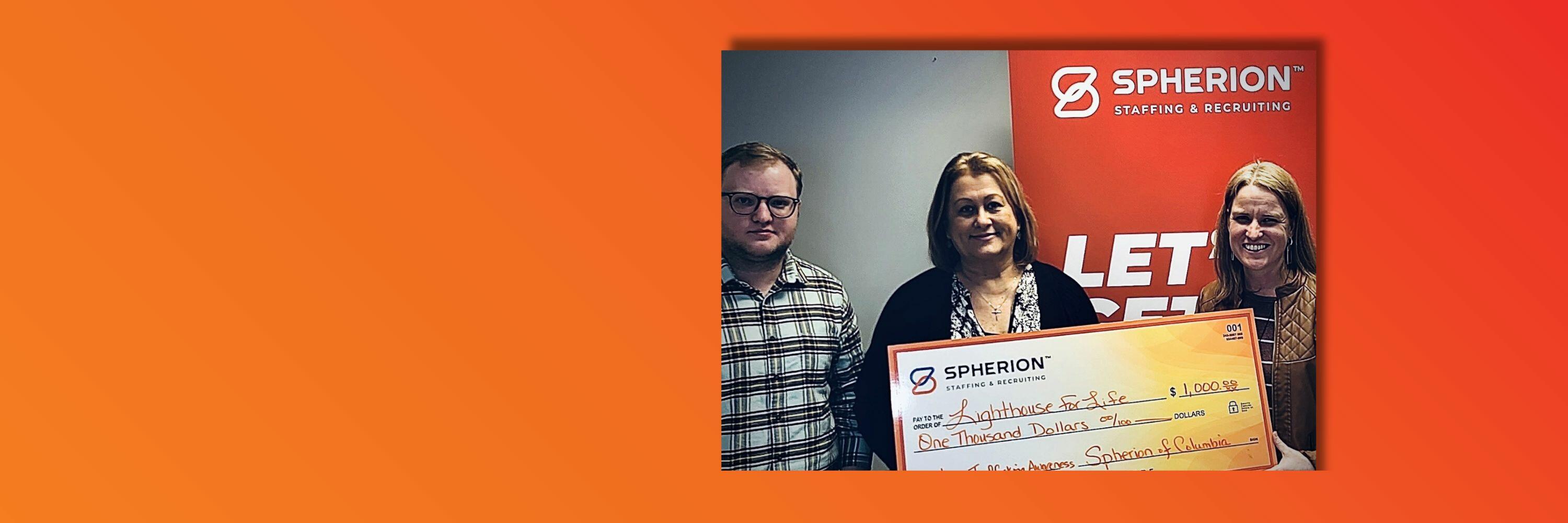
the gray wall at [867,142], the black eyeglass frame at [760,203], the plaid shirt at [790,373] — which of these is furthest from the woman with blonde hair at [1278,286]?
the black eyeglass frame at [760,203]

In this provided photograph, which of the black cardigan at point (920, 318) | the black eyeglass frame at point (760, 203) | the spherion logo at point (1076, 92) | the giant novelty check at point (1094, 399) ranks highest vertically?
the spherion logo at point (1076, 92)

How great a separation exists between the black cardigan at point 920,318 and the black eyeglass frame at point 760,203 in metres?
0.28

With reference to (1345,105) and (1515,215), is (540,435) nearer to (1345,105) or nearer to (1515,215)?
(1345,105)

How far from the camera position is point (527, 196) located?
8.87 feet

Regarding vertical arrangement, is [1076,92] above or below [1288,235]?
above

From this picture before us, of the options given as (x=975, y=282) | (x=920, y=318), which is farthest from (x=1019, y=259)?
(x=920, y=318)

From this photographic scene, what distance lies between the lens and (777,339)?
2.70 m

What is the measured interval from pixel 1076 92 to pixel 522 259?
1219mm

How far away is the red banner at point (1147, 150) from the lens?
2.68 meters

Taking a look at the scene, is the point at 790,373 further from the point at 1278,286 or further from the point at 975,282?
the point at 1278,286

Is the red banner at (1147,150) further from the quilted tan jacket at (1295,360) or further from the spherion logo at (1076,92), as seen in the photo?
the quilted tan jacket at (1295,360)

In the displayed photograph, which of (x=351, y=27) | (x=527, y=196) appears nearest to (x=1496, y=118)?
(x=527, y=196)

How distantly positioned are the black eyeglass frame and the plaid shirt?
0.10 meters

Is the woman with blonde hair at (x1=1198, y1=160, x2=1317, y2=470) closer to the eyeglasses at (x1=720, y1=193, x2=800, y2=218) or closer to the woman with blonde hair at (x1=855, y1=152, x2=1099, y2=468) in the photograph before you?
the woman with blonde hair at (x1=855, y1=152, x2=1099, y2=468)
